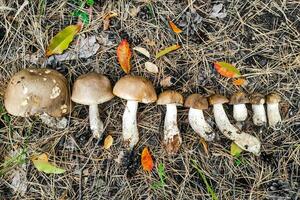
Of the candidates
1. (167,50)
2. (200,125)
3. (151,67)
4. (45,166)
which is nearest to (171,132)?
(200,125)

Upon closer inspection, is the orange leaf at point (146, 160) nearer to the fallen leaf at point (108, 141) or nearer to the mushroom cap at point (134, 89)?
the fallen leaf at point (108, 141)

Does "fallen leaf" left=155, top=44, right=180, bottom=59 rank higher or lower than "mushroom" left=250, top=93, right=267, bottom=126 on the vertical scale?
higher

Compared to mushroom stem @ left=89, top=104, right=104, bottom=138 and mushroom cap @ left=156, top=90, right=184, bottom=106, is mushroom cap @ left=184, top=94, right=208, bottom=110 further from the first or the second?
mushroom stem @ left=89, top=104, right=104, bottom=138

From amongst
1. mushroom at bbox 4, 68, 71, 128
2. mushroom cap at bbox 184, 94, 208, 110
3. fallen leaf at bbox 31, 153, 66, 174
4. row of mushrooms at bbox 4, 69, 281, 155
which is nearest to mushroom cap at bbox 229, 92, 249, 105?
row of mushrooms at bbox 4, 69, 281, 155

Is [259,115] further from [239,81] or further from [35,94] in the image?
[35,94]

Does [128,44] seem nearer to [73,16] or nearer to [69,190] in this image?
[73,16]

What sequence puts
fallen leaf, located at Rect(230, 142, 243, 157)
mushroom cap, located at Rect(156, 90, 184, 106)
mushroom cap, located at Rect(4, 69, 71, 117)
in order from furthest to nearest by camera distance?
fallen leaf, located at Rect(230, 142, 243, 157) → mushroom cap, located at Rect(156, 90, 184, 106) → mushroom cap, located at Rect(4, 69, 71, 117)

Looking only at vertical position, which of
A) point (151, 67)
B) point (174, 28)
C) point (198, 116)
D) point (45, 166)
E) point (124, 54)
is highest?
point (174, 28)

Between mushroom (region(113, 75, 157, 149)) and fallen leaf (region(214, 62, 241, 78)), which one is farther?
fallen leaf (region(214, 62, 241, 78))
